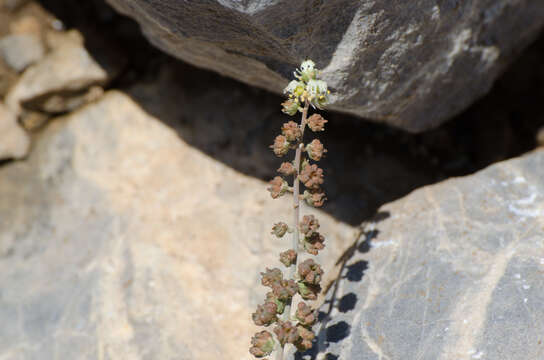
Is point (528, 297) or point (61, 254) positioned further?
point (61, 254)

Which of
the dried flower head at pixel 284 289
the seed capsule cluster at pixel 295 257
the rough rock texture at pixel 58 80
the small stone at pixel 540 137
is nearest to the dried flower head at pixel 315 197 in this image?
the seed capsule cluster at pixel 295 257

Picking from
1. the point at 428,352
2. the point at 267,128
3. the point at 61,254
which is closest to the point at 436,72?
the point at 267,128

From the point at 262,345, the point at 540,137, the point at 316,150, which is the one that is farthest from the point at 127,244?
the point at 540,137

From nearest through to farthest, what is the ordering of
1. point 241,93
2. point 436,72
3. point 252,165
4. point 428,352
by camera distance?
point 428,352
point 436,72
point 252,165
point 241,93

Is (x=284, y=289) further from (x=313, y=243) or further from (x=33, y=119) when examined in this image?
(x=33, y=119)

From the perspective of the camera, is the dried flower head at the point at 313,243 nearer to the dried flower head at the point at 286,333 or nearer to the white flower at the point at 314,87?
the dried flower head at the point at 286,333

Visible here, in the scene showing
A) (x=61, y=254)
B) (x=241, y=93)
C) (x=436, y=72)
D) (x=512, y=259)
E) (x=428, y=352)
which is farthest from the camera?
(x=241, y=93)

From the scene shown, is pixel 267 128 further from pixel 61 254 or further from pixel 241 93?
pixel 61 254

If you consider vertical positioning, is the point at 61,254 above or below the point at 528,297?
below
